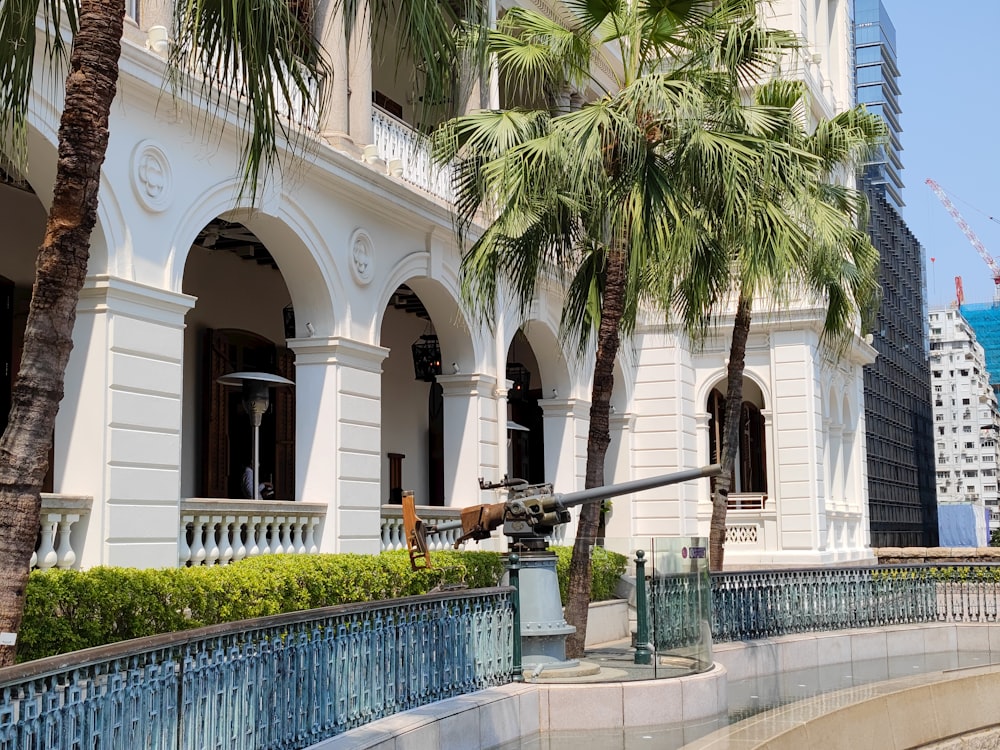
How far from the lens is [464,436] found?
59.8 feet

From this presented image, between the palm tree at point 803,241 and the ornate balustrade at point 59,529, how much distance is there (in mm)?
6981

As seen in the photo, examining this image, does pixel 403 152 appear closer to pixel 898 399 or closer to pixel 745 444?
pixel 745 444

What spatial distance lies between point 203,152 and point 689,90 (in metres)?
5.07

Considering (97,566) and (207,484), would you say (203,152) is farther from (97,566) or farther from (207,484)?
(207,484)

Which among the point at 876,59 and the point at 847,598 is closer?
the point at 847,598

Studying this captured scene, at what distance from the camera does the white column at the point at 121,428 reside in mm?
11414

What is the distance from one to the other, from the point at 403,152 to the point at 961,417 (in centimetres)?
12270

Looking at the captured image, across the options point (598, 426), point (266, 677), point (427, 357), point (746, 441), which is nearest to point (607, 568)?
point (598, 426)

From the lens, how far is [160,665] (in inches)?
236

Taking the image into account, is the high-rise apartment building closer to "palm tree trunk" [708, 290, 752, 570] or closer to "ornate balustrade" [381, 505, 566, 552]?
"palm tree trunk" [708, 290, 752, 570]

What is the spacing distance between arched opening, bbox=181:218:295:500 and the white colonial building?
39mm

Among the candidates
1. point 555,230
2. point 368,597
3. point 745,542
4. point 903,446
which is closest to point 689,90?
point 555,230

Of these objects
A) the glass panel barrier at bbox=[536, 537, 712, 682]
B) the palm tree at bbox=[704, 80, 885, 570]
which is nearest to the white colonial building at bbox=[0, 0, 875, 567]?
the palm tree at bbox=[704, 80, 885, 570]

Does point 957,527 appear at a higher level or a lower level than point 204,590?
higher
